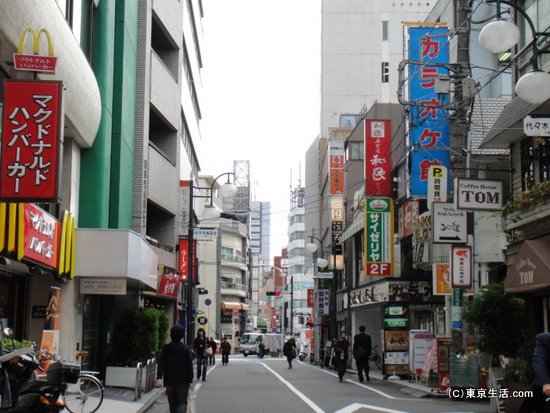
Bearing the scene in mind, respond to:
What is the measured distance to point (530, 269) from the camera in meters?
16.2

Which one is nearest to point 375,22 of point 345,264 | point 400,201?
point 345,264

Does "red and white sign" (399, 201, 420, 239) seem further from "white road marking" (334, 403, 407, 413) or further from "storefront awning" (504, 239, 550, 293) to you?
"storefront awning" (504, 239, 550, 293)

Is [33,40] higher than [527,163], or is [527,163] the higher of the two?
[33,40]

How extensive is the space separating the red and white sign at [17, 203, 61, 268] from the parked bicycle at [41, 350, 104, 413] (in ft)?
6.26

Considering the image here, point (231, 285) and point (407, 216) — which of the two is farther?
point (231, 285)

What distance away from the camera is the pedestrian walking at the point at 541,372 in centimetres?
862

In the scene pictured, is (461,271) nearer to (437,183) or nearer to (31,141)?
(437,183)

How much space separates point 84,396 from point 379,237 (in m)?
20.9

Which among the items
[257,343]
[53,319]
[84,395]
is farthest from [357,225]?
[257,343]

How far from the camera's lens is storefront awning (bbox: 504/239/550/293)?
15.7m

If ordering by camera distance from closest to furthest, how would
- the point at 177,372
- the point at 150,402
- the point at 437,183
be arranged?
1. the point at 177,372
2. the point at 150,402
3. the point at 437,183

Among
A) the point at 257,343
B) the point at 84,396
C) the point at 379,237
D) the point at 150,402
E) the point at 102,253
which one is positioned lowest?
the point at 257,343

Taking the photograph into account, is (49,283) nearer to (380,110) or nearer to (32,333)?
(32,333)

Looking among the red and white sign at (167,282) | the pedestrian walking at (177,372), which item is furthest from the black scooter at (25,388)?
the red and white sign at (167,282)
